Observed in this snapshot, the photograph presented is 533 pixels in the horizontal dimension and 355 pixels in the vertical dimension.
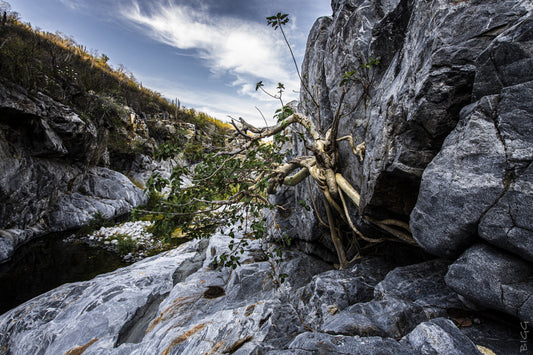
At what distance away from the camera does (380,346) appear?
5.80 ft

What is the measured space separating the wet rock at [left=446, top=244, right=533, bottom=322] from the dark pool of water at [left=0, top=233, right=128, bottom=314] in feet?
38.2

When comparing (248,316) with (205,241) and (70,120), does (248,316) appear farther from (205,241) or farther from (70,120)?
(70,120)

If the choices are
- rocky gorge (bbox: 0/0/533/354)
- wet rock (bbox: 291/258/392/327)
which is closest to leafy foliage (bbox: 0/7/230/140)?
rocky gorge (bbox: 0/0/533/354)

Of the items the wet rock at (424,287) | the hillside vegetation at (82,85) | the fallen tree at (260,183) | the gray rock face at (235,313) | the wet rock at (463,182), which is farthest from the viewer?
the hillside vegetation at (82,85)

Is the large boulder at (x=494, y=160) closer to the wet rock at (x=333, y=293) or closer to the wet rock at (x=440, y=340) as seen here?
the wet rock at (x=440, y=340)

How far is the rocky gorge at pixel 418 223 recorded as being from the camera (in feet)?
5.26

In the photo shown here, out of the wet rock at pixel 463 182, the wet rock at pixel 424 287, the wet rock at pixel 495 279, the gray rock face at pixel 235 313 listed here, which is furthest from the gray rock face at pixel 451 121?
the gray rock face at pixel 235 313

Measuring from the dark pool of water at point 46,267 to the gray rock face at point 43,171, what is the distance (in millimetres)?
858

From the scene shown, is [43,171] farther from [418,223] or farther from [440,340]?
[440,340]

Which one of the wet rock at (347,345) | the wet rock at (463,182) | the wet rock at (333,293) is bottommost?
the wet rock at (333,293)

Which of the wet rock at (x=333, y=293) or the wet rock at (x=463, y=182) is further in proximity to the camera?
the wet rock at (x=333, y=293)

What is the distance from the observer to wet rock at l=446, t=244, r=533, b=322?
1517mm

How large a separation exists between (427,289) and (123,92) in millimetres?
37122

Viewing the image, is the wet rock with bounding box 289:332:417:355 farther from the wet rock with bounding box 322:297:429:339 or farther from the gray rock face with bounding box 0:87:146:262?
the gray rock face with bounding box 0:87:146:262
